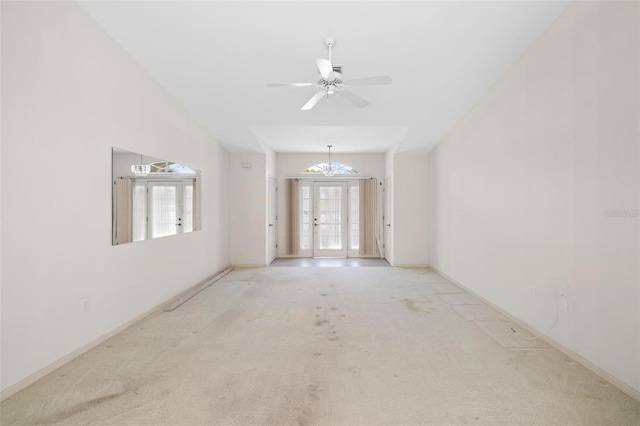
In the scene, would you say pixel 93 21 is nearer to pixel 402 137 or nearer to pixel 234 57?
pixel 234 57

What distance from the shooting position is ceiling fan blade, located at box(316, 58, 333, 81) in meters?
2.48

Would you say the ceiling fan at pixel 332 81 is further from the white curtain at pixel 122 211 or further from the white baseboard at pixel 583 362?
the white baseboard at pixel 583 362

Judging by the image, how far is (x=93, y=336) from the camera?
266 centimetres

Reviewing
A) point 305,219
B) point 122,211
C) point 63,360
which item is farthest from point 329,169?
point 63,360

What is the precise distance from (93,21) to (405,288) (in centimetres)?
500

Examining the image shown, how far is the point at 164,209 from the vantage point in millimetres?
3795

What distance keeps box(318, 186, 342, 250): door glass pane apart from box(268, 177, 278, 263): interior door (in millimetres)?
1163

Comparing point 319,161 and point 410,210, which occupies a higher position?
point 319,161

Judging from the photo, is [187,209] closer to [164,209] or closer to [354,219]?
[164,209]

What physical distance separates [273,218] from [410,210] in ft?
10.9

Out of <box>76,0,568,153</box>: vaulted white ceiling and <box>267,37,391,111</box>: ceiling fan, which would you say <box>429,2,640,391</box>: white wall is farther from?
<box>267,37,391,111</box>: ceiling fan

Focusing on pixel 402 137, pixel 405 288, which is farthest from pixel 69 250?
pixel 402 137

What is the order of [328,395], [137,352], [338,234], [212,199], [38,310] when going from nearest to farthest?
[328,395]
[38,310]
[137,352]
[212,199]
[338,234]

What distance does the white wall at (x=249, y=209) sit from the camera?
6.41m
